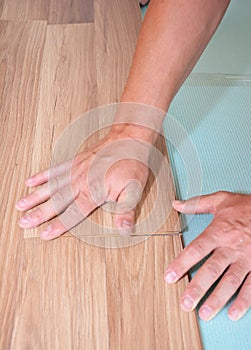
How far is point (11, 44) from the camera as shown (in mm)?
1449

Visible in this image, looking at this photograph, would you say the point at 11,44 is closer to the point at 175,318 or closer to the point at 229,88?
the point at 229,88

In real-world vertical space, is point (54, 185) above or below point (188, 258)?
above

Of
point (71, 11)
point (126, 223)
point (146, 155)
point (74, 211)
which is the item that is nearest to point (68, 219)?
point (74, 211)

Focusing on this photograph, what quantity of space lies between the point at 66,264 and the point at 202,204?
1.14ft

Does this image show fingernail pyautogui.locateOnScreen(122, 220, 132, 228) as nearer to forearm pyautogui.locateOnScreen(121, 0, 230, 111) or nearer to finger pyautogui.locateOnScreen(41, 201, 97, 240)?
finger pyautogui.locateOnScreen(41, 201, 97, 240)

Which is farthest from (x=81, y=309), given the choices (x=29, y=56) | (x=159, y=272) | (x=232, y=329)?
(x=29, y=56)

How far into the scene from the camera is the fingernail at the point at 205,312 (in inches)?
34.0

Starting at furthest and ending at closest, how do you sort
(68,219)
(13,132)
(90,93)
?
(90,93) < (13,132) < (68,219)

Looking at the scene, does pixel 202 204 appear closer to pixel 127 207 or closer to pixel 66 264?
pixel 127 207

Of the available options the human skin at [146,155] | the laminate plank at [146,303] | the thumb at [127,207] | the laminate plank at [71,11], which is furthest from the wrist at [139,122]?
the laminate plank at [71,11]

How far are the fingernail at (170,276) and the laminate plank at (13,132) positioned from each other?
0.30m

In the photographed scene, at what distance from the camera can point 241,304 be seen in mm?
885

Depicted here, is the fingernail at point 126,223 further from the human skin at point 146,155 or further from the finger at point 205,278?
the finger at point 205,278

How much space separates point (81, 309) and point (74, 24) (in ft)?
3.43
